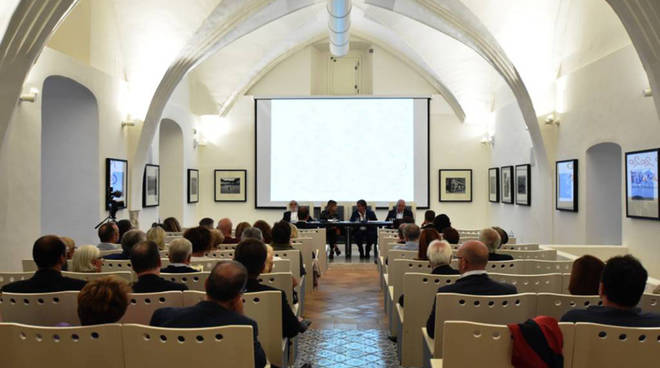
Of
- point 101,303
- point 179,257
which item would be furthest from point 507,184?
point 101,303

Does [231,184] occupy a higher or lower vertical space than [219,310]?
higher

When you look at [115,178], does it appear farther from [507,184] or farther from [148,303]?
[507,184]

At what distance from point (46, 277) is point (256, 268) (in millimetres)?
1278

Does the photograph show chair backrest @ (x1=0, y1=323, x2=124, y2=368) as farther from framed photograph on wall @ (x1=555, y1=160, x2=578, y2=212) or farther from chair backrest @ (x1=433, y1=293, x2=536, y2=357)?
framed photograph on wall @ (x1=555, y1=160, x2=578, y2=212)

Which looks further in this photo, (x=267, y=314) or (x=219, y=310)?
(x=267, y=314)

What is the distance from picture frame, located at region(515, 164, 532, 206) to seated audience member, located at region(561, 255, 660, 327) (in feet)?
29.3

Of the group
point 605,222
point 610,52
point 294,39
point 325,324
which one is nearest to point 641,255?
point 605,222

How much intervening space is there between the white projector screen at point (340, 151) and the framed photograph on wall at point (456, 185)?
1.48ft

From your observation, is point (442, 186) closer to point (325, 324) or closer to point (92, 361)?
point (325, 324)

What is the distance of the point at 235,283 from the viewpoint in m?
2.50

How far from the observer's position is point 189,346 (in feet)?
7.03

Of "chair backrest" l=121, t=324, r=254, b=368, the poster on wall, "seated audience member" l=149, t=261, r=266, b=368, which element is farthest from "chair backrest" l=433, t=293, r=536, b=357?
the poster on wall

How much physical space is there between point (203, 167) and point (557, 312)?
1327 centimetres

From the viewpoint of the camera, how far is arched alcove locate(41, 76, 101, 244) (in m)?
9.16
